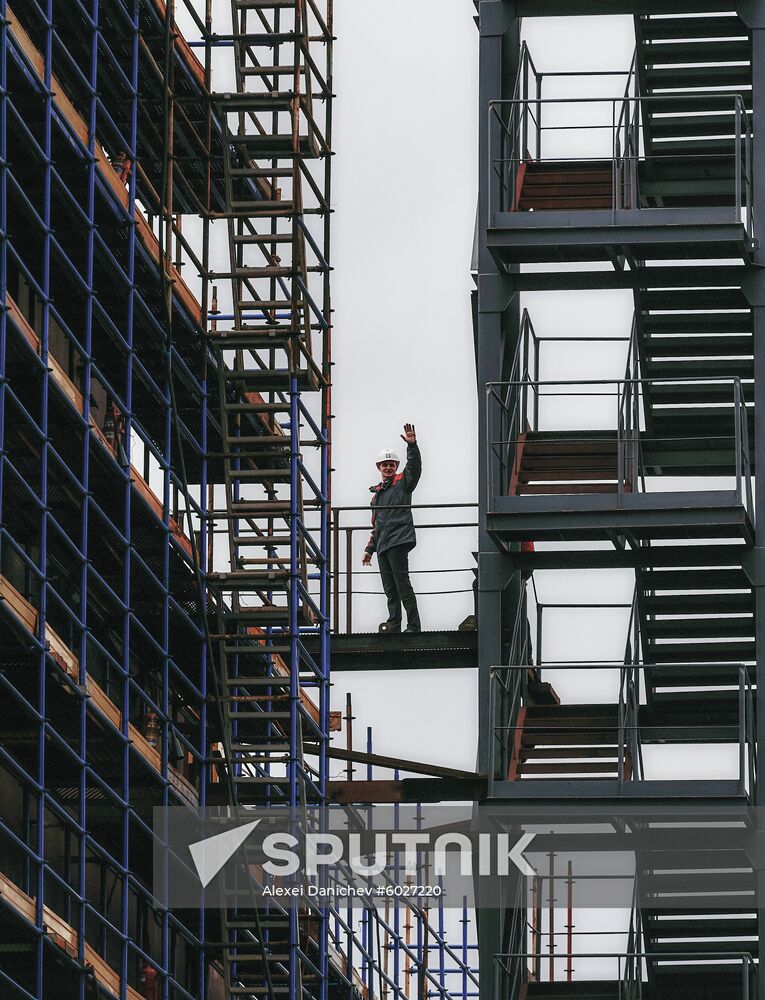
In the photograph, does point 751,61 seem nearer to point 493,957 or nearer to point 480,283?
point 480,283

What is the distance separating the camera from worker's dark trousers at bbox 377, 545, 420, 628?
36.1 metres

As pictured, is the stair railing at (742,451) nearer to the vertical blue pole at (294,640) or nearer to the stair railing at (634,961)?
the stair railing at (634,961)

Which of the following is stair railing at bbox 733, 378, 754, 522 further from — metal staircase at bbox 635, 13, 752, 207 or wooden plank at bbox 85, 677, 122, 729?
wooden plank at bbox 85, 677, 122, 729

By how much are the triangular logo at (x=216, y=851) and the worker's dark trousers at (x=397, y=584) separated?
512cm

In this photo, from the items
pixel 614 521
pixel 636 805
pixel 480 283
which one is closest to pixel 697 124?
pixel 480 283

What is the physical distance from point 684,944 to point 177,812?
5697mm

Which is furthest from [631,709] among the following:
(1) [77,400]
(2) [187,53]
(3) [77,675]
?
(2) [187,53]

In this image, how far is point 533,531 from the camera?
30.5 metres

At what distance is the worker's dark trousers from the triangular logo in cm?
512

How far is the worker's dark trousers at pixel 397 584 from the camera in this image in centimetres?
3606

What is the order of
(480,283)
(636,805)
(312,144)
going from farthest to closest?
(312,144)
(480,283)
(636,805)

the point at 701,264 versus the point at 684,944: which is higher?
the point at 701,264

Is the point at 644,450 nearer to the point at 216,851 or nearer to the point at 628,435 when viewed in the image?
the point at 628,435

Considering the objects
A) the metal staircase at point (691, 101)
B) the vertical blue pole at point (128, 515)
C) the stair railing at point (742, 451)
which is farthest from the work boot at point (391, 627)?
the metal staircase at point (691, 101)
